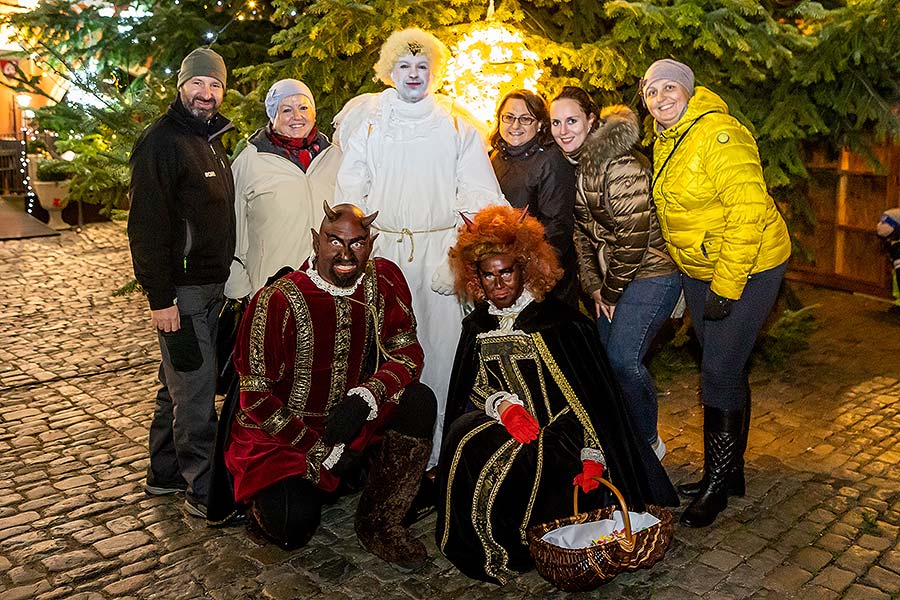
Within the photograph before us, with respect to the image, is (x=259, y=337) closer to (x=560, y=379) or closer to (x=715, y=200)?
(x=560, y=379)

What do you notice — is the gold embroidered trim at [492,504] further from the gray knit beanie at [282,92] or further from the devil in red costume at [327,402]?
the gray knit beanie at [282,92]

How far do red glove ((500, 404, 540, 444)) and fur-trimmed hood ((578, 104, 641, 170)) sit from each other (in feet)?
3.94

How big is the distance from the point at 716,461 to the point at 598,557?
3.54 ft

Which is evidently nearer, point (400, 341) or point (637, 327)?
point (400, 341)

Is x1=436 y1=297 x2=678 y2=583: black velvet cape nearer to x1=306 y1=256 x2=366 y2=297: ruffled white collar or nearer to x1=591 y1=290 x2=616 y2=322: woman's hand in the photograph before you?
x1=591 y1=290 x2=616 y2=322: woman's hand

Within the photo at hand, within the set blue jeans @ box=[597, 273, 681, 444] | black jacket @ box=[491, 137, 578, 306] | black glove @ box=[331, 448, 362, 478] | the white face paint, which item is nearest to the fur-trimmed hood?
black jacket @ box=[491, 137, 578, 306]

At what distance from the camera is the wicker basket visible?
3365mm

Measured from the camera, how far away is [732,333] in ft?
13.0

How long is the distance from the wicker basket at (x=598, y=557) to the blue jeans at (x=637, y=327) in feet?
2.76

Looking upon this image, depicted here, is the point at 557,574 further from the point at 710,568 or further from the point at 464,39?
the point at 464,39

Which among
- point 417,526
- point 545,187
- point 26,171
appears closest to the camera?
point 417,526

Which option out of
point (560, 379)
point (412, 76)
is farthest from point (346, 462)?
point (412, 76)

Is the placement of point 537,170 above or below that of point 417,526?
above

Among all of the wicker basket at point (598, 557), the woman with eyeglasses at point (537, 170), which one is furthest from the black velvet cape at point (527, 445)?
the woman with eyeglasses at point (537, 170)
